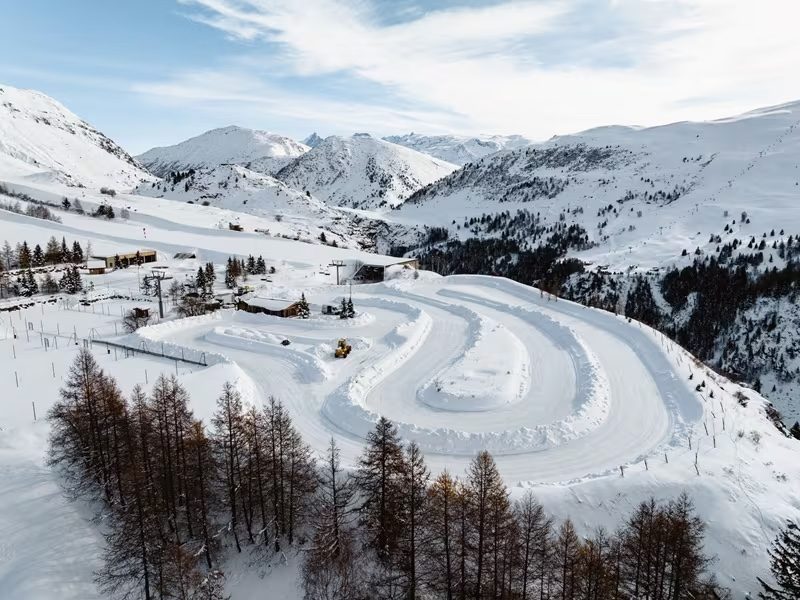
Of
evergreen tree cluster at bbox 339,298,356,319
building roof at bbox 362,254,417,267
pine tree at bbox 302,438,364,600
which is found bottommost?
pine tree at bbox 302,438,364,600

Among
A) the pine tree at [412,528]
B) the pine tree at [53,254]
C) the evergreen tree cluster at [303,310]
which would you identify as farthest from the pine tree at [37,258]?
the pine tree at [412,528]

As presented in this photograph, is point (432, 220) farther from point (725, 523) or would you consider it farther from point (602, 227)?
point (725, 523)

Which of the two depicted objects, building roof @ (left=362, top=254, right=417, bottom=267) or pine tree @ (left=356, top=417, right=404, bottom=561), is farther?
building roof @ (left=362, top=254, right=417, bottom=267)

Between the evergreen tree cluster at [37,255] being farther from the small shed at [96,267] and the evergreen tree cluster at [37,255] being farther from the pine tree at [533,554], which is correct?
the pine tree at [533,554]

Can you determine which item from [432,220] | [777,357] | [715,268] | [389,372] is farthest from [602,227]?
[389,372]

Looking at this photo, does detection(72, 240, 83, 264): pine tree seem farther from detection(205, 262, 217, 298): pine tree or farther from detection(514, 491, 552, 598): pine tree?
detection(514, 491, 552, 598): pine tree

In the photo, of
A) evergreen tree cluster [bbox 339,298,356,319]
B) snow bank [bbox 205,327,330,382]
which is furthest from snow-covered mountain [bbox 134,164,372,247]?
snow bank [bbox 205,327,330,382]
